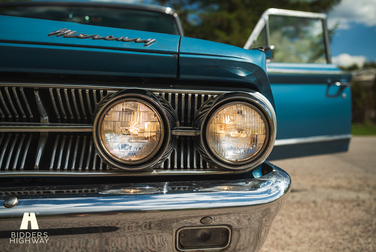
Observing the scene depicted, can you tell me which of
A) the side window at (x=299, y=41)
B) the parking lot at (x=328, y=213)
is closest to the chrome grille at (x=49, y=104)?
the parking lot at (x=328, y=213)

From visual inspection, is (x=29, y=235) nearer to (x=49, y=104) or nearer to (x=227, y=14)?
(x=49, y=104)

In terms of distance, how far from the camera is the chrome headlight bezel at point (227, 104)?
1041 millimetres

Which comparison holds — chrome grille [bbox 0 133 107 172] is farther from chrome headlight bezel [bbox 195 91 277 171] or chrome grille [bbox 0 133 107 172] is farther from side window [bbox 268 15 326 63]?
side window [bbox 268 15 326 63]

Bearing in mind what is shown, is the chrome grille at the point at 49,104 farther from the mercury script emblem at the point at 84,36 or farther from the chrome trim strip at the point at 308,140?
the chrome trim strip at the point at 308,140

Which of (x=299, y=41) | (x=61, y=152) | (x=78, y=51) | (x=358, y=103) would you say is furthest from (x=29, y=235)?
(x=358, y=103)

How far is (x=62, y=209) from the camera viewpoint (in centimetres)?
86

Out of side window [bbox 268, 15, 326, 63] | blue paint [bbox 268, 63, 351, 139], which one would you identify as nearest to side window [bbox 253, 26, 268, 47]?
side window [bbox 268, 15, 326, 63]

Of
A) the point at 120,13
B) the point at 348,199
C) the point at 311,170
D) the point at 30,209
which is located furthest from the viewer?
the point at 311,170

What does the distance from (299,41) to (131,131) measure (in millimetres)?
2366

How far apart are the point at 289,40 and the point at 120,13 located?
67.3 inches

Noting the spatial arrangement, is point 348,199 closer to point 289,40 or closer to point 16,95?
point 289,40

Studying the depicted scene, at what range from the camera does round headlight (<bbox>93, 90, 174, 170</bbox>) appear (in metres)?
1.01

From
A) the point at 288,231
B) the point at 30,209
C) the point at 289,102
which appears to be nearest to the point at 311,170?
the point at 288,231

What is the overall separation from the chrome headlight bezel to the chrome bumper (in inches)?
3.7
